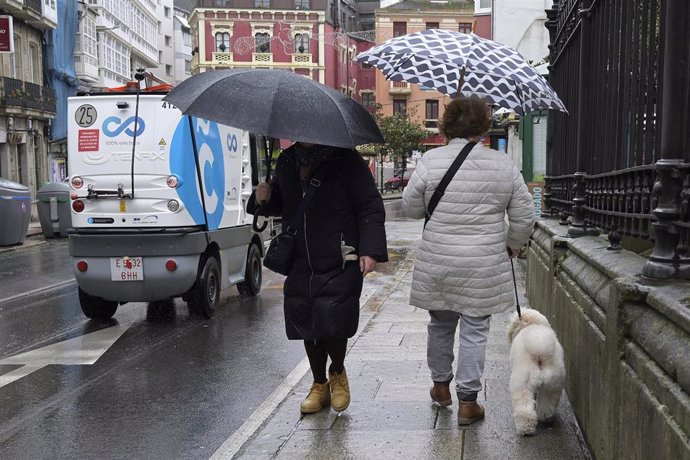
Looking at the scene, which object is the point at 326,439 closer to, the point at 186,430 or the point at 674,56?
the point at 186,430

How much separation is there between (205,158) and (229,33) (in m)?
51.5

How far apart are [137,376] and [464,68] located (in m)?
3.71

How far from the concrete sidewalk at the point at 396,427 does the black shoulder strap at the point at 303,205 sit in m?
1.22

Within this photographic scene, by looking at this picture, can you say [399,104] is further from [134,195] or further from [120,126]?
[134,195]

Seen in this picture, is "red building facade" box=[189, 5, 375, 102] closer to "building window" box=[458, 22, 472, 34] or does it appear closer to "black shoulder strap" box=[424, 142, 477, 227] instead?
"building window" box=[458, 22, 472, 34]

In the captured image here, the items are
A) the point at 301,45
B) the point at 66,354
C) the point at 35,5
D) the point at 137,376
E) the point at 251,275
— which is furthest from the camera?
the point at 301,45

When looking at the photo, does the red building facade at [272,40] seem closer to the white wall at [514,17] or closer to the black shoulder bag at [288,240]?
the white wall at [514,17]

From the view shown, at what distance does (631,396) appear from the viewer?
3.04 metres

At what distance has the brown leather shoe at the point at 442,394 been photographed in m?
4.96

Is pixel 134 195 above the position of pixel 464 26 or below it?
below

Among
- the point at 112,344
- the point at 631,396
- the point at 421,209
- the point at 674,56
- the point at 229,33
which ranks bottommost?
the point at 112,344

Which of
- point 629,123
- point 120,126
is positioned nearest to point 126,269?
point 120,126

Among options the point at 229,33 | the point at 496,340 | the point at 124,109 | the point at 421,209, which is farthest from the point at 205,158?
the point at 229,33

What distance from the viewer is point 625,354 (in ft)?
10.6
